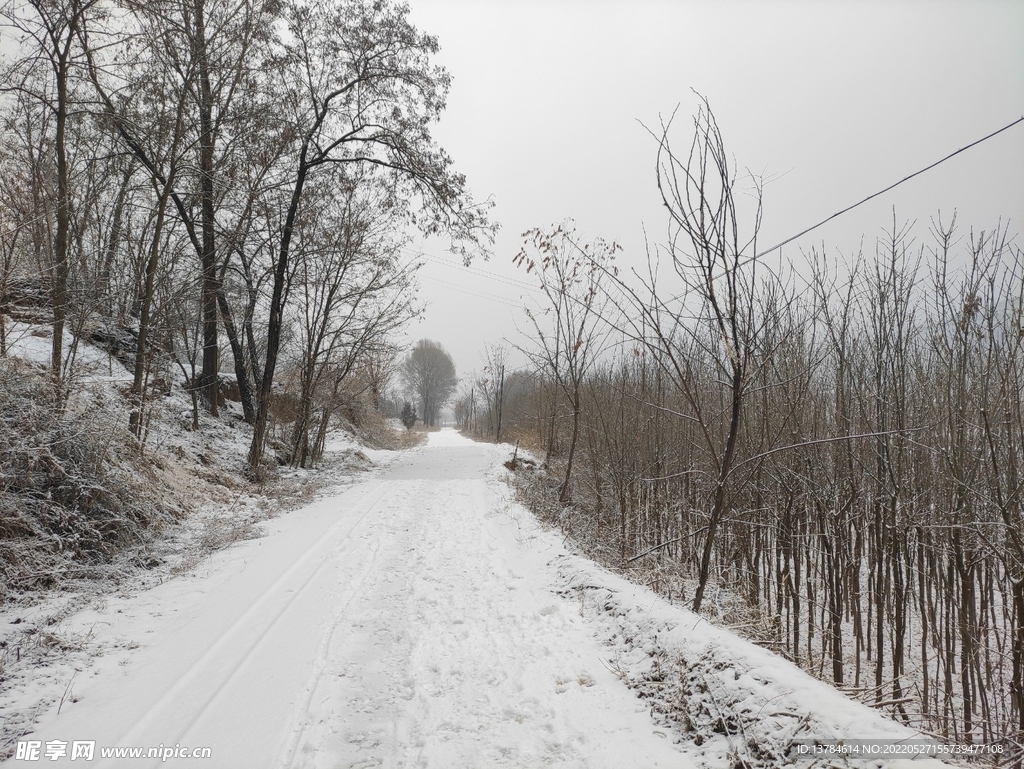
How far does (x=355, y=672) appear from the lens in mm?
3121

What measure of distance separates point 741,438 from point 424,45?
Result: 471 inches

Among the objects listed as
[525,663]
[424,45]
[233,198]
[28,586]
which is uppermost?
[424,45]

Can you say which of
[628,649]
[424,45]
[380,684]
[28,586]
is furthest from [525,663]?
[424,45]

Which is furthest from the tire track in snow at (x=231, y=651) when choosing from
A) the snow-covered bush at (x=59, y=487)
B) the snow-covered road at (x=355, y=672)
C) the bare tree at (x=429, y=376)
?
the bare tree at (x=429, y=376)

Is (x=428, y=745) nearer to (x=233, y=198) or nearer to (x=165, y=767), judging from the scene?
(x=165, y=767)

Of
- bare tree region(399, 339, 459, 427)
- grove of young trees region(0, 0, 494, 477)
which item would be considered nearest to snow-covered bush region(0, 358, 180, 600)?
grove of young trees region(0, 0, 494, 477)

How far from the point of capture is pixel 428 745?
8.17 ft

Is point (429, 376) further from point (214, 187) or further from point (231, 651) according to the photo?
point (231, 651)

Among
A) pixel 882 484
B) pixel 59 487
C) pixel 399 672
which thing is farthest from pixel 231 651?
pixel 882 484

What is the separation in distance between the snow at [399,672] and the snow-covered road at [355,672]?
12 mm

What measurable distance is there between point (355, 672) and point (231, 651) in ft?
2.88

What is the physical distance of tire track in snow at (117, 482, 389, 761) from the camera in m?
2.46

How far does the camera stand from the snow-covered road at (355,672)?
243cm

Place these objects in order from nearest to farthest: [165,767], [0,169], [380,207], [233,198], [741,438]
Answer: [165,767] < [741,438] < [0,169] < [233,198] < [380,207]
